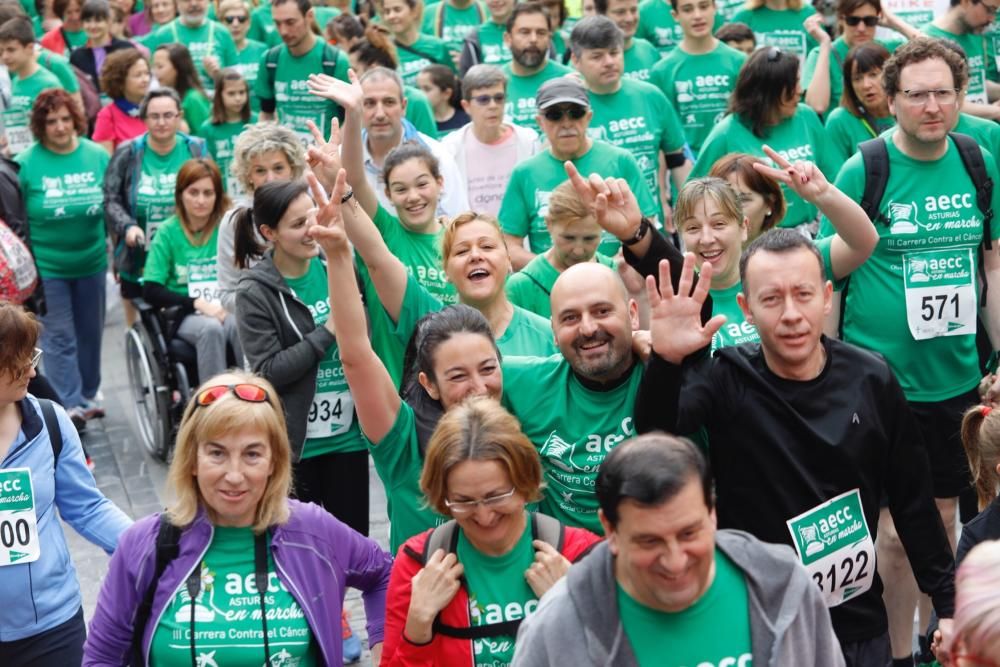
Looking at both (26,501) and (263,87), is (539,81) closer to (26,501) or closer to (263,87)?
(263,87)

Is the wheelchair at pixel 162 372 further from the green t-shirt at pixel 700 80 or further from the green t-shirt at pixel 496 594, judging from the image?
the green t-shirt at pixel 496 594

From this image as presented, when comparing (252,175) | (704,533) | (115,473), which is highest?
(252,175)

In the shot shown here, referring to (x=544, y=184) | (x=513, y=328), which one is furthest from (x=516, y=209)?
(x=513, y=328)

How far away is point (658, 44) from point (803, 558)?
9.45 meters

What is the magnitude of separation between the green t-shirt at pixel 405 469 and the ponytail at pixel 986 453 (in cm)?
164

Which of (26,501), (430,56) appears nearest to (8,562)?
(26,501)

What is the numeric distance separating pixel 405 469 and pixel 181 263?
482cm

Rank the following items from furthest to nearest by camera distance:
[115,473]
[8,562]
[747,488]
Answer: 1. [115,473]
2. [8,562]
3. [747,488]

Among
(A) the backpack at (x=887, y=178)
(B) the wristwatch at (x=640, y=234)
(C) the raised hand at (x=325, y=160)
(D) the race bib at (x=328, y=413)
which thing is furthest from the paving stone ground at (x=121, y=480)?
(A) the backpack at (x=887, y=178)

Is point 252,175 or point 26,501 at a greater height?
point 252,175

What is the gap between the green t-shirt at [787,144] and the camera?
7.91 m

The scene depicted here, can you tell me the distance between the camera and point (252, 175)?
7.90 m

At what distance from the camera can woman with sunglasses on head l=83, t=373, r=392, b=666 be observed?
4051mm

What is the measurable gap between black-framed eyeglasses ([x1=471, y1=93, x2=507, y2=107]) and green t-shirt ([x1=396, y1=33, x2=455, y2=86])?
3.25 meters
